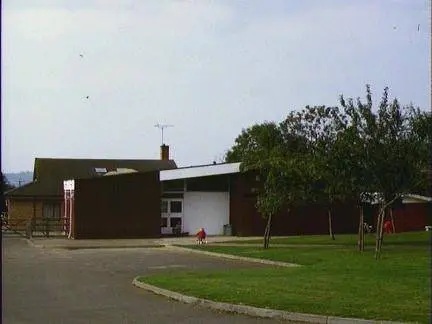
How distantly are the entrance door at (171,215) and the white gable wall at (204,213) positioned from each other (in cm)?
30

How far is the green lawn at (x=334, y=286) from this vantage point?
1116 cm

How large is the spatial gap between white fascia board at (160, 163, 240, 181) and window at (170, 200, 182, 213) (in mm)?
1829

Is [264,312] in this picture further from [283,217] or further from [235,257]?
[283,217]

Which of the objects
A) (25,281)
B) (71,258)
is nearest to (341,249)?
(71,258)

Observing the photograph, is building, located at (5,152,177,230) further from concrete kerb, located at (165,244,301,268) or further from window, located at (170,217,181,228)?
concrete kerb, located at (165,244,301,268)

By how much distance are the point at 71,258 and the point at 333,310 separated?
51.5 feet

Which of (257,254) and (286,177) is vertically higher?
(286,177)

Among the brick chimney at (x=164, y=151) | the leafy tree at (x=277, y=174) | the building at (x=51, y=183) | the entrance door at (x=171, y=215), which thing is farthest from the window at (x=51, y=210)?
the leafy tree at (x=277, y=174)

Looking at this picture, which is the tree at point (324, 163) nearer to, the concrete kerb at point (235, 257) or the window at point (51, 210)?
the concrete kerb at point (235, 257)

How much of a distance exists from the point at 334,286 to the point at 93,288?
542 centimetres

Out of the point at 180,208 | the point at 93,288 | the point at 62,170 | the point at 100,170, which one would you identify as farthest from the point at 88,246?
the point at 100,170

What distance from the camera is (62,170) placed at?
186 feet

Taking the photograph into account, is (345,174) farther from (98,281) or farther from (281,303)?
(281,303)

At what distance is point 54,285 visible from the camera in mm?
16609
